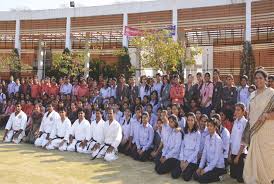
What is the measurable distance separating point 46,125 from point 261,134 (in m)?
6.72

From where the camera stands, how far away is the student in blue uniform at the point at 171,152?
8.13 metres

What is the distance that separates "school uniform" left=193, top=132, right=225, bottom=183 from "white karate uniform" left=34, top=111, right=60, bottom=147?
490 centimetres

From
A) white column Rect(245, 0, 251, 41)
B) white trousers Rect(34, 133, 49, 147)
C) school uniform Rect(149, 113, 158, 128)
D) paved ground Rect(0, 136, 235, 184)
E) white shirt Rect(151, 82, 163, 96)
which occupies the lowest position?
paved ground Rect(0, 136, 235, 184)

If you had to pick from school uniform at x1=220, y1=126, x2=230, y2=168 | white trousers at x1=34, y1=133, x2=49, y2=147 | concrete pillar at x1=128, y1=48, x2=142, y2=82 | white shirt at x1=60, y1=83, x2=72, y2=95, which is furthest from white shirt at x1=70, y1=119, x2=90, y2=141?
concrete pillar at x1=128, y1=48, x2=142, y2=82

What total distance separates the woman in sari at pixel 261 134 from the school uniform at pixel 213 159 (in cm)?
110

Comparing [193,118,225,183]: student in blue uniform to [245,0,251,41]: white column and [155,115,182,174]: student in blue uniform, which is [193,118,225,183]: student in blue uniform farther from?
[245,0,251,41]: white column

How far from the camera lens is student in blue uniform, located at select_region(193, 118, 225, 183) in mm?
7523

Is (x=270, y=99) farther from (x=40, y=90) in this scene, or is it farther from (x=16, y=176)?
(x=40, y=90)

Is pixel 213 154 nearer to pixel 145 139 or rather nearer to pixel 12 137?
pixel 145 139

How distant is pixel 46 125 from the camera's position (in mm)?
11383

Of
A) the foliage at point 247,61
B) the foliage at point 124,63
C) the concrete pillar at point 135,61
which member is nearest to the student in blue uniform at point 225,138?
the foliage at point 247,61

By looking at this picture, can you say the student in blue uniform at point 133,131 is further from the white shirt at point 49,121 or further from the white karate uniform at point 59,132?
the white shirt at point 49,121

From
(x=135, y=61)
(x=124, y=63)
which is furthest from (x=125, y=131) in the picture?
(x=135, y=61)

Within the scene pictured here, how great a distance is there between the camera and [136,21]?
23031mm
